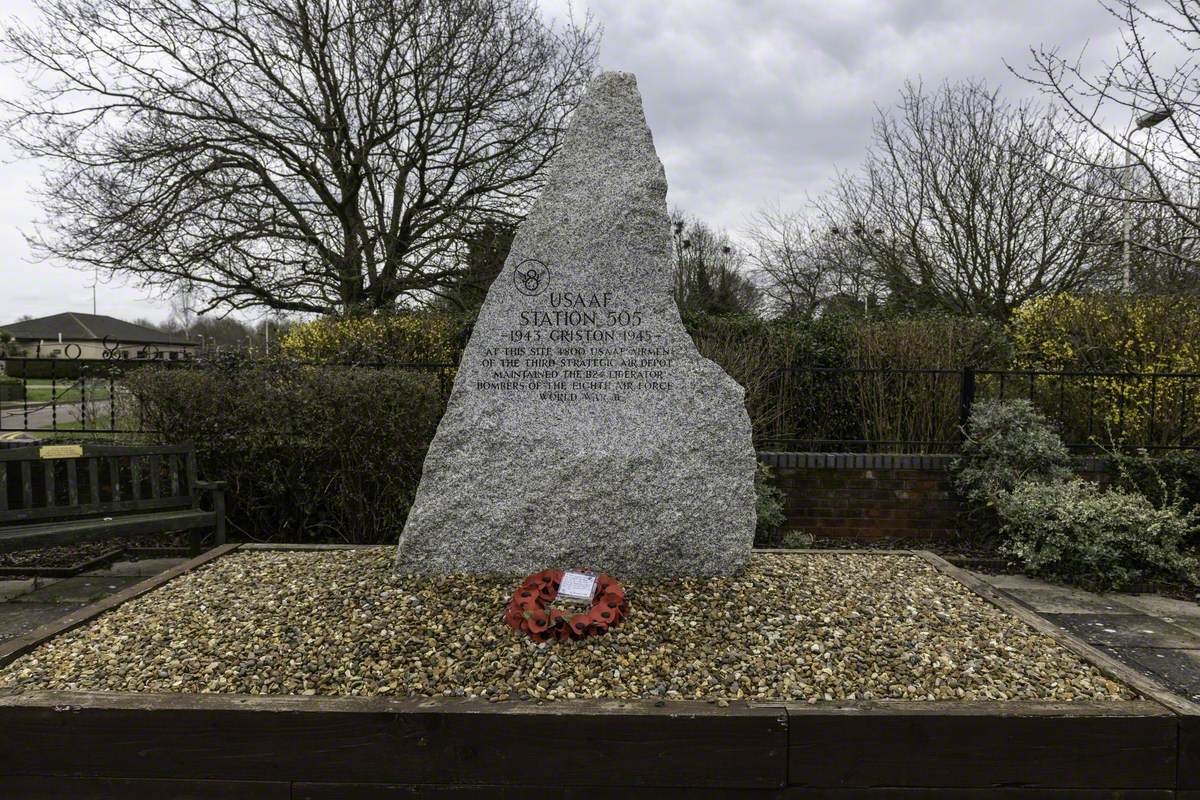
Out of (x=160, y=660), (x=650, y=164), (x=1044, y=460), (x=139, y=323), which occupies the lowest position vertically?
(x=160, y=660)

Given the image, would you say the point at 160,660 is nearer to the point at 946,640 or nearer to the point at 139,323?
the point at 946,640

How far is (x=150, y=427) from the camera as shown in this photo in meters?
5.93

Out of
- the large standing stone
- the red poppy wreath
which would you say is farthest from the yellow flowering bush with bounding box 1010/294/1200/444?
the red poppy wreath

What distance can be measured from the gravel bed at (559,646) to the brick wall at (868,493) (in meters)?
2.52

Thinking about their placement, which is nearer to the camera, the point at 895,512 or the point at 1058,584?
the point at 1058,584

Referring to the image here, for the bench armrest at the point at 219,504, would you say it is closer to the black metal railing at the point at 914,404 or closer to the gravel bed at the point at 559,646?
the gravel bed at the point at 559,646

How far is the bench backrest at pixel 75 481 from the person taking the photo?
483cm

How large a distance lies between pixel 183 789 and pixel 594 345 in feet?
8.43

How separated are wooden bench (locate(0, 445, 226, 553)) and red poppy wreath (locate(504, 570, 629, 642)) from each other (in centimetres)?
304

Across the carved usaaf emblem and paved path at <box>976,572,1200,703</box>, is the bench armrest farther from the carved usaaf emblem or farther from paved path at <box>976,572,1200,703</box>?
paved path at <box>976,572,1200,703</box>

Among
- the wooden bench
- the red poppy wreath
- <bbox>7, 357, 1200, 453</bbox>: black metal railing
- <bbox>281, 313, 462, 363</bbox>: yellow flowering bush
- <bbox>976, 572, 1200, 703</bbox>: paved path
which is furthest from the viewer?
<bbox>281, 313, 462, 363</bbox>: yellow flowering bush

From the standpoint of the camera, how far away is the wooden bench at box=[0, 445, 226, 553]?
4.71m

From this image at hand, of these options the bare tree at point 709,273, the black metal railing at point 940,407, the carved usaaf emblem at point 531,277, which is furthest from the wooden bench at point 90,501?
the bare tree at point 709,273

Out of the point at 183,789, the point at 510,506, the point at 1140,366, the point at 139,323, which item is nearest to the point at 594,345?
the point at 510,506
